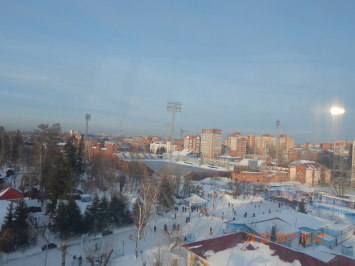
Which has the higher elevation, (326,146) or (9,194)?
(326,146)

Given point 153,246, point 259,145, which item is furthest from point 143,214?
point 259,145

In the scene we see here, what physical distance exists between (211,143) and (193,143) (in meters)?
8.35

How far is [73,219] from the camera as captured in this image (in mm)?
7301

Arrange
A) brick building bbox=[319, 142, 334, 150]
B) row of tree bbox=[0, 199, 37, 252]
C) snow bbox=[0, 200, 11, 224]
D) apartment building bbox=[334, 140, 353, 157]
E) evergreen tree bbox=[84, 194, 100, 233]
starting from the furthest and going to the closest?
brick building bbox=[319, 142, 334, 150] < apartment building bbox=[334, 140, 353, 157] < evergreen tree bbox=[84, 194, 100, 233] < snow bbox=[0, 200, 11, 224] < row of tree bbox=[0, 199, 37, 252]

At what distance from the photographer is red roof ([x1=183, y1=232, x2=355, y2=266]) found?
395 centimetres

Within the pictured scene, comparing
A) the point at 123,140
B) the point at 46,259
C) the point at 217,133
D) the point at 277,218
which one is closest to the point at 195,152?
the point at 217,133

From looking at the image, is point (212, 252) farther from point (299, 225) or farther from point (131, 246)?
point (299, 225)

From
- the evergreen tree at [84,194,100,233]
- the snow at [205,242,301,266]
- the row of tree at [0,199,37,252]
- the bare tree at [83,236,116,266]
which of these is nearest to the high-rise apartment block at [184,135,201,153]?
the evergreen tree at [84,194,100,233]

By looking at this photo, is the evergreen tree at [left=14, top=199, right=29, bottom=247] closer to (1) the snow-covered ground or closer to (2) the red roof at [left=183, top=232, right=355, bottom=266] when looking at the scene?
(1) the snow-covered ground

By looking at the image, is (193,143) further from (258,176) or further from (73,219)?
(73,219)

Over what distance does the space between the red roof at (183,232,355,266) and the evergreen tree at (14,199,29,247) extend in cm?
467

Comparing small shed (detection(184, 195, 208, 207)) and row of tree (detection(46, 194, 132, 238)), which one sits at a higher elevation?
A: row of tree (detection(46, 194, 132, 238))

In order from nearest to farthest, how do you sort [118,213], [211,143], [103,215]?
[103,215]
[118,213]
[211,143]

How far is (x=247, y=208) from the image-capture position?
44.6 feet
